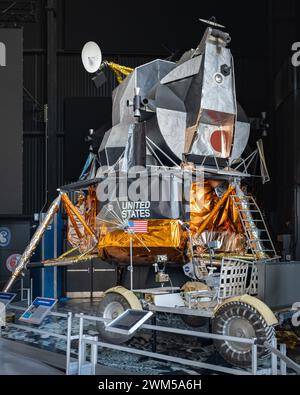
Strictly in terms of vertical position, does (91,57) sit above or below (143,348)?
above

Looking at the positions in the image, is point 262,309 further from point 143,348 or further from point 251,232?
point 251,232

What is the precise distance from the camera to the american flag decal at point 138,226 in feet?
26.2

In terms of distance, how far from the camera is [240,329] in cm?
586

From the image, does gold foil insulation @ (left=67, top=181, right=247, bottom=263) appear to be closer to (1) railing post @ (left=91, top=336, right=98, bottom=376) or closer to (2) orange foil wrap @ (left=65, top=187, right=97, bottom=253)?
(2) orange foil wrap @ (left=65, top=187, right=97, bottom=253)

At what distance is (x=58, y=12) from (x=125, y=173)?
31.1ft

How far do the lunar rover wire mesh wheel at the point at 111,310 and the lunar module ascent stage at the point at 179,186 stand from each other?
2 centimetres

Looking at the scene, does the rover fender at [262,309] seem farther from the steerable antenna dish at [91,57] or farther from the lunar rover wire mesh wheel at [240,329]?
the steerable antenna dish at [91,57]

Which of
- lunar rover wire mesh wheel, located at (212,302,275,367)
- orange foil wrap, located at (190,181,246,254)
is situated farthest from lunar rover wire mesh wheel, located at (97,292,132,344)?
orange foil wrap, located at (190,181,246,254)

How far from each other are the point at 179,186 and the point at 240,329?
288 centimetres

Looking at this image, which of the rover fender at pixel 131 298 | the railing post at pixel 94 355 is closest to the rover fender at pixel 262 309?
the rover fender at pixel 131 298

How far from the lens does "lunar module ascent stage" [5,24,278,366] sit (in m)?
7.85

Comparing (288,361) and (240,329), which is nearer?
(288,361)

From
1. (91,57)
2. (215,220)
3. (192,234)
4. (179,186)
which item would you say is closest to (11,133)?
(91,57)
